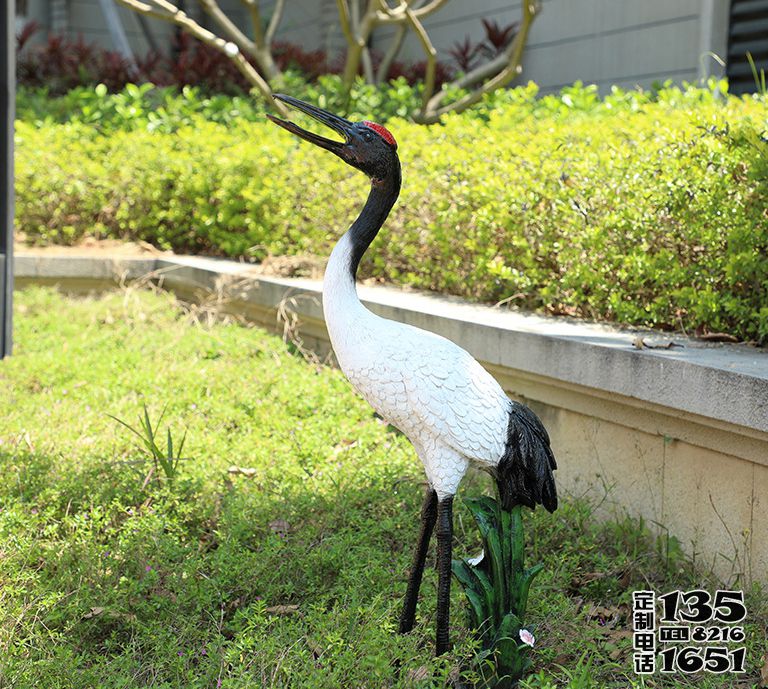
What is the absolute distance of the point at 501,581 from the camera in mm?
2871

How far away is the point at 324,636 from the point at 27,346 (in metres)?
4.06

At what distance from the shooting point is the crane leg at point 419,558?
2.90 m

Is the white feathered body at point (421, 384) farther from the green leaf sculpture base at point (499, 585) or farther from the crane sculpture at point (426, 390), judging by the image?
the green leaf sculpture base at point (499, 585)

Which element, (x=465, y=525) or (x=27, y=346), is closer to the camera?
(x=465, y=525)

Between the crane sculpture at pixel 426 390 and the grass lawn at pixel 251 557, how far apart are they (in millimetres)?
451

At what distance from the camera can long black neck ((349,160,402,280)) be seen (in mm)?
2871

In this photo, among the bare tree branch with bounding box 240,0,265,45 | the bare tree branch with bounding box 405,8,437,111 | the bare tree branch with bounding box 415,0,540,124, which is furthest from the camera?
the bare tree branch with bounding box 240,0,265,45

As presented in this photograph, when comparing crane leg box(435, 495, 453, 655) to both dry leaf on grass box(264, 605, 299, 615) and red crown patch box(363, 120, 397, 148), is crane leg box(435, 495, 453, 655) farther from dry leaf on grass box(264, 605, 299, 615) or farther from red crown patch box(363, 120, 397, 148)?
red crown patch box(363, 120, 397, 148)

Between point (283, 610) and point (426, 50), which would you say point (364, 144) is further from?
point (426, 50)

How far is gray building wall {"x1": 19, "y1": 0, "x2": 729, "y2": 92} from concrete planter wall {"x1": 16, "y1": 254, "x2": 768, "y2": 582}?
4093mm

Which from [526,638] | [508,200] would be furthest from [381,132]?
[508,200]

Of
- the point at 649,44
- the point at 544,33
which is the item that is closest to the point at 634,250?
the point at 649,44

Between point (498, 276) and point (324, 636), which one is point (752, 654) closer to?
point (324, 636)

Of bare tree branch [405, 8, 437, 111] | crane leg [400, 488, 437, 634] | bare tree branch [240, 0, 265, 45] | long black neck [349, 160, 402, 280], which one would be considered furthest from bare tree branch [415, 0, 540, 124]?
crane leg [400, 488, 437, 634]
